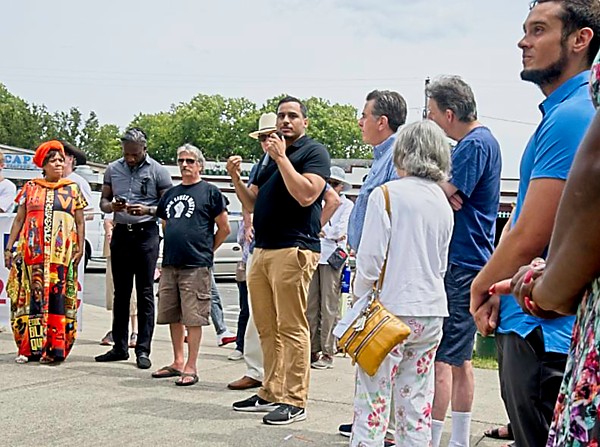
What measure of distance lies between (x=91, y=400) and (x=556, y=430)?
4.73 m

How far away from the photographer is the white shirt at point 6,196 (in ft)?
30.4

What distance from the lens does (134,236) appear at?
761 cm

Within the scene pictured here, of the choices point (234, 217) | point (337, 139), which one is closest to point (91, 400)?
point (234, 217)

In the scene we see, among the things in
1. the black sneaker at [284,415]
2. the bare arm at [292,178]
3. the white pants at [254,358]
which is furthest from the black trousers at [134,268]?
the bare arm at [292,178]

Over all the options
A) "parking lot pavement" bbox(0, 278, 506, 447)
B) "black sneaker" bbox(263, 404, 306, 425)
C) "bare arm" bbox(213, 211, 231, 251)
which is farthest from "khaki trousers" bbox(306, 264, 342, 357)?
"black sneaker" bbox(263, 404, 306, 425)

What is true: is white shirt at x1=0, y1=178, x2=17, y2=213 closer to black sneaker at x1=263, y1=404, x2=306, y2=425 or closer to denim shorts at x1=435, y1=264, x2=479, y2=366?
black sneaker at x1=263, y1=404, x2=306, y2=425

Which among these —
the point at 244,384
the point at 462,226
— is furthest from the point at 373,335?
the point at 244,384

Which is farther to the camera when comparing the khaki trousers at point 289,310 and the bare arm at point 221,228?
the bare arm at point 221,228

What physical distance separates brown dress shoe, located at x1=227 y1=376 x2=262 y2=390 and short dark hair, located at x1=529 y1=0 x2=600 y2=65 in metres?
4.40

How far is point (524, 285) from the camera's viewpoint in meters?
2.04

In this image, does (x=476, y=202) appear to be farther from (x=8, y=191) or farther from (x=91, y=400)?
(x=8, y=191)

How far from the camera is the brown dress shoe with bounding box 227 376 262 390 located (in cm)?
657

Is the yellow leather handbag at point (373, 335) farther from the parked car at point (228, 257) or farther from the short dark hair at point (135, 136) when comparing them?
the parked car at point (228, 257)

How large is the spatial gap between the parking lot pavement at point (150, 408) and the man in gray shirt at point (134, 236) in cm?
35
